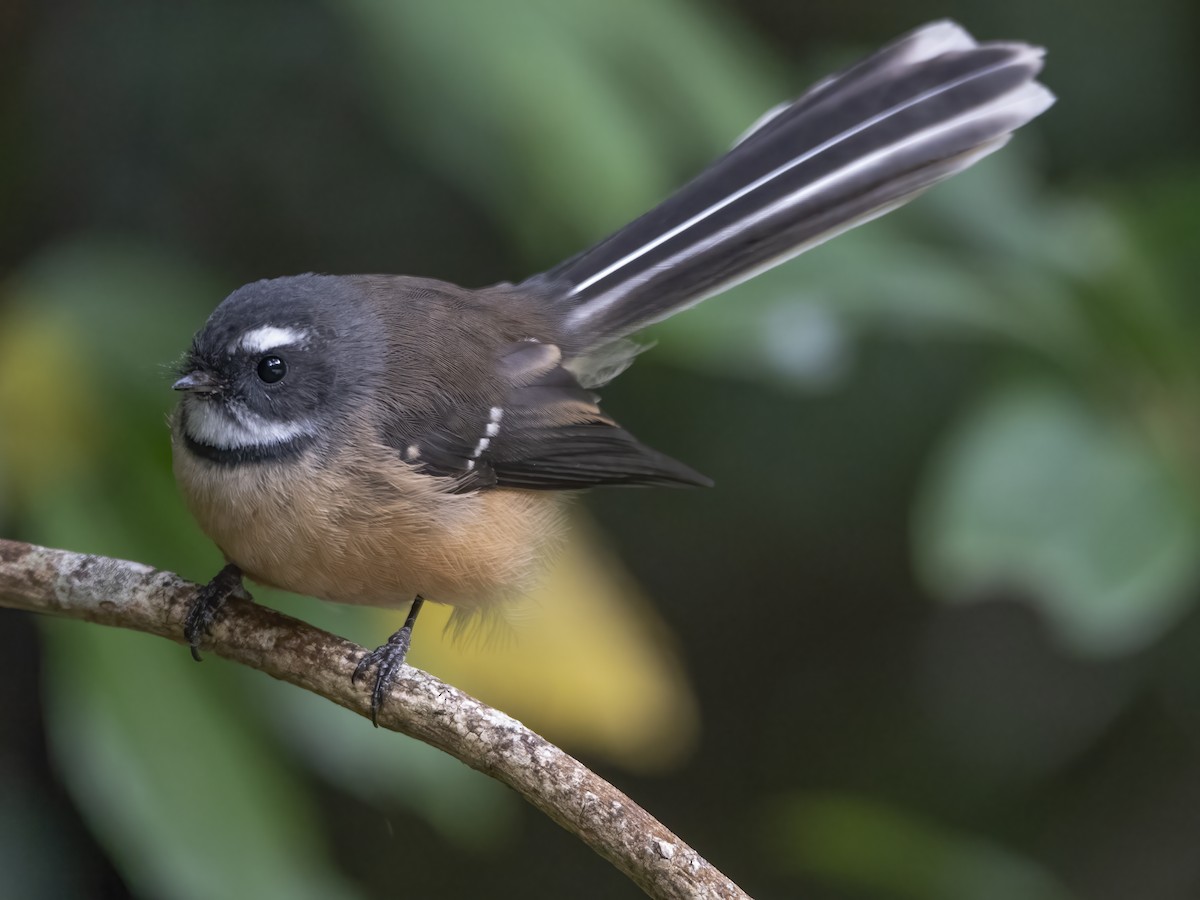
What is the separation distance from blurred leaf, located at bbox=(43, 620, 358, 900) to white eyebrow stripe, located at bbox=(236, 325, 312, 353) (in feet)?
2.18

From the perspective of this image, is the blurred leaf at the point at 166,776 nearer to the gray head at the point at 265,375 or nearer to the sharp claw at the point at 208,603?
the sharp claw at the point at 208,603

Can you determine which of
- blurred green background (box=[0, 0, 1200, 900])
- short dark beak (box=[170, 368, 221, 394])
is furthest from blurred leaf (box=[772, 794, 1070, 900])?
short dark beak (box=[170, 368, 221, 394])

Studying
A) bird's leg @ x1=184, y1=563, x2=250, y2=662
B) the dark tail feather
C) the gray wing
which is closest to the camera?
bird's leg @ x1=184, y1=563, x2=250, y2=662

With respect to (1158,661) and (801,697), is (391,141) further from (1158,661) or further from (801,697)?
(1158,661)

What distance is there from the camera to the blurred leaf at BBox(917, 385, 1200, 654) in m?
2.91

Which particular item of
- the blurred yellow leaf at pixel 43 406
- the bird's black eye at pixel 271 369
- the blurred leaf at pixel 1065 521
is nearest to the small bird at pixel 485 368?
the bird's black eye at pixel 271 369

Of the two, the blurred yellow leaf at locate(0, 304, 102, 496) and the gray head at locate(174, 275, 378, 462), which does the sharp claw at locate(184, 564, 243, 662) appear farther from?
the blurred yellow leaf at locate(0, 304, 102, 496)

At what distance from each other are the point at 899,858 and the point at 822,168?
1704 millimetres

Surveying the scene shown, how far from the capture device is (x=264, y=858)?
2.86m

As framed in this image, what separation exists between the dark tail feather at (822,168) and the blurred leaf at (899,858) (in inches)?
53.6

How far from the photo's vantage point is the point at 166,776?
9.13 feet

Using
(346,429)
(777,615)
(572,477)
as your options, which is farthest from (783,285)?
(777,615)

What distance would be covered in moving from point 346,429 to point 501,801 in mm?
Answer: 1846

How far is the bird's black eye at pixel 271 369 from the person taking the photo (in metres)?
2.88
